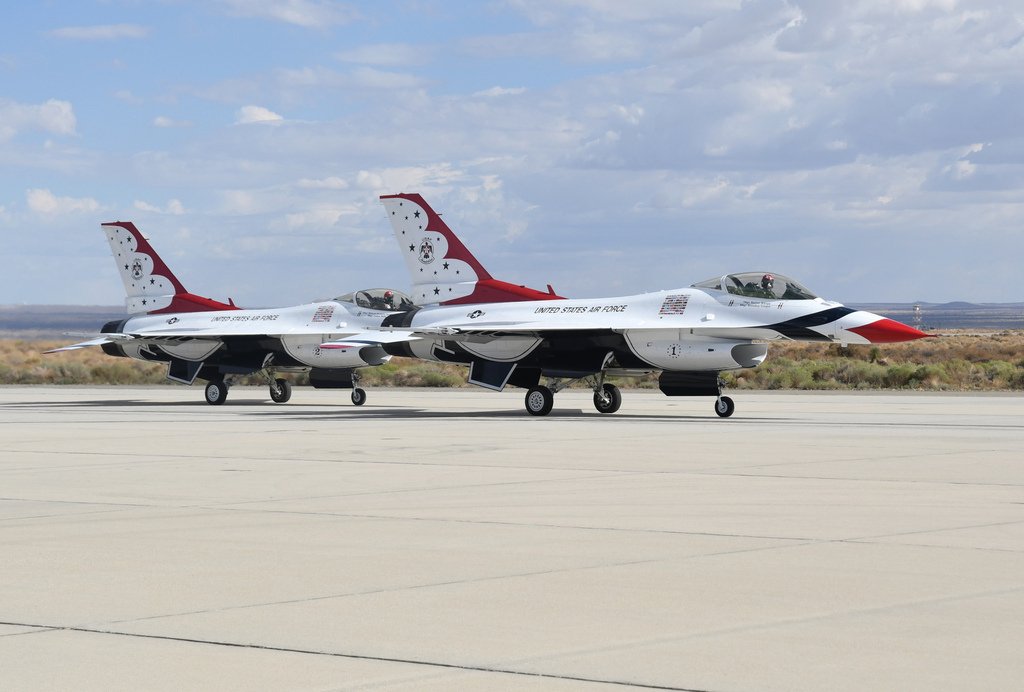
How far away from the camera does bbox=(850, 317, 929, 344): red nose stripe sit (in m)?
22.2

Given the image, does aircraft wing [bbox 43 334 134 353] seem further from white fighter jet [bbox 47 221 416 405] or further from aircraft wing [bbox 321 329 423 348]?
aircraft wing [bbox 321 329 423 348]

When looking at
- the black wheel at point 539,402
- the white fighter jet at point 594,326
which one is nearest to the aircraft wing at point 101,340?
the white fighter jet at point 594,326

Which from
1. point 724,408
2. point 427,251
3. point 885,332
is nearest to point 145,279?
point 427,251

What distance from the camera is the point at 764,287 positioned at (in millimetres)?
23547

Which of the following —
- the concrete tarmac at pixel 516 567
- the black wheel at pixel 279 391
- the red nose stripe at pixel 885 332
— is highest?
the red nose stripe at pixel 885 332

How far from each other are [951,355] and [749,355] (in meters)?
38.7

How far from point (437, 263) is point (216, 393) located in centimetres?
779

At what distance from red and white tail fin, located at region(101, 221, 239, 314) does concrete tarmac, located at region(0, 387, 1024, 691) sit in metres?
18.0

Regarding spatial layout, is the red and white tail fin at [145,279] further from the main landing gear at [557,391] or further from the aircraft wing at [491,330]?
the main landing gear at [557,391]

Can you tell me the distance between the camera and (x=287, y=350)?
32.0m

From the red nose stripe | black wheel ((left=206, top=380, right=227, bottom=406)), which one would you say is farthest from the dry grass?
the red nose stripe

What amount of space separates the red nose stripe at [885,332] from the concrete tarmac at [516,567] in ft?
15.3

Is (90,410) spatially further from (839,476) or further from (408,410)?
(839,476)

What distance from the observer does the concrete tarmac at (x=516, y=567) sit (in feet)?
18.6
